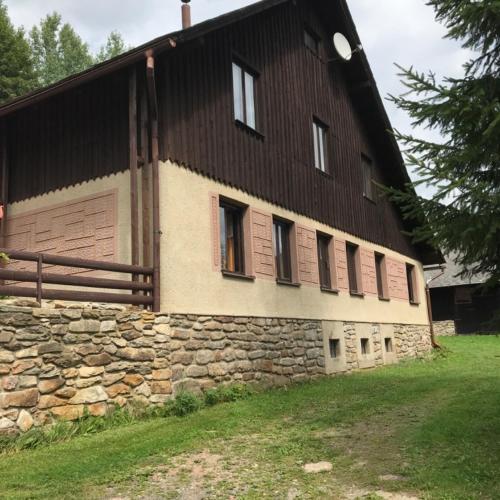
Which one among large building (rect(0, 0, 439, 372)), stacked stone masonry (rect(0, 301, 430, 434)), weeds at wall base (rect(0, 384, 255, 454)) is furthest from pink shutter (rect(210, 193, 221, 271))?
weeds at wall base (rect(0, 384, 255, 454))

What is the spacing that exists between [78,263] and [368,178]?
11.8m

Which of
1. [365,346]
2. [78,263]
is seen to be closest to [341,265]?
[365,346]

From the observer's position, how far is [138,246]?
908 cm

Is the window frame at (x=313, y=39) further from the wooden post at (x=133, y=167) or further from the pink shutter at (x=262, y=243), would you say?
the wooden post at (x=133, y=167)

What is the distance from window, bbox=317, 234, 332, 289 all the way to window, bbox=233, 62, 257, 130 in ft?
11.7

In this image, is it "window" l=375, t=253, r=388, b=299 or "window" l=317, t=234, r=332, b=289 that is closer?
"window" l=317, t=234, r=332, b=289

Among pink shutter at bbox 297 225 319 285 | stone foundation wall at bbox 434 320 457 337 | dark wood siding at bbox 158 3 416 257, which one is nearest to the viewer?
dark wood siding at bbox 158 3 416 257

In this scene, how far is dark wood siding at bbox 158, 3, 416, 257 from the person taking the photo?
1005 cm

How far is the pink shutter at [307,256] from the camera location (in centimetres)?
1270

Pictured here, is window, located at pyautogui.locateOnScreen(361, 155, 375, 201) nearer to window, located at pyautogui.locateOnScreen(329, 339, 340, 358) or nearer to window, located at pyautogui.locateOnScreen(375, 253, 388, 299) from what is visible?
window, located at pyautogui.locateOnScreen(375, 253, 388, 299)

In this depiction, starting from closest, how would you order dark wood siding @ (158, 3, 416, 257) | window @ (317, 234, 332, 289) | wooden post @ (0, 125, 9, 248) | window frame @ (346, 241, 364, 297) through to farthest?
dark wood siding @ (158, 3, 416, 257) → wooden post @ (0, 125, 9, 248) → window @ (317, 234, 332, 289) → window frame @ (346, 241, 364, 297)

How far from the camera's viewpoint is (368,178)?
699 inches

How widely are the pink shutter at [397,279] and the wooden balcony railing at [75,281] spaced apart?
1042cm

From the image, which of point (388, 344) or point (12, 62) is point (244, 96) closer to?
point (388, 344)
